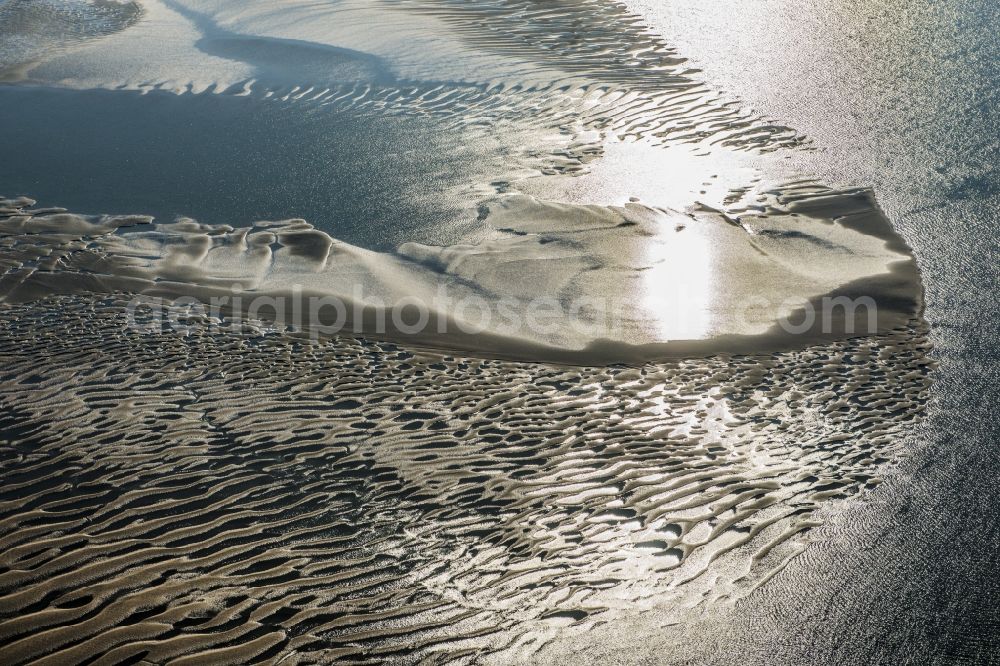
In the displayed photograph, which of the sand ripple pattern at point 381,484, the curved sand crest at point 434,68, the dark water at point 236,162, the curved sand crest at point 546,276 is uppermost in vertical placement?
the curved sand crest at point 434,68

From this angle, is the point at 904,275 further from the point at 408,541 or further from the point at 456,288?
the point at 408,541

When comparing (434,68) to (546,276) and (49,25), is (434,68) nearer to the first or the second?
(546,276)

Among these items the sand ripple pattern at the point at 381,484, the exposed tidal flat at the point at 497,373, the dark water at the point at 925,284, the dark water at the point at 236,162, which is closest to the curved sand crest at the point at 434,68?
the exposed tidal flat at the point at 497,373

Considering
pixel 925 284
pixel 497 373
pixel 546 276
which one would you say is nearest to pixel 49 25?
pixel 546 276

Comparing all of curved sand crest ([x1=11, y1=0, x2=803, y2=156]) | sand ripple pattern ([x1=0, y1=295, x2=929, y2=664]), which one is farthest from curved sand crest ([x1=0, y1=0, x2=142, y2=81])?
sand ripple pattern ([x1=0, y1=295, x2=929, y2=664])

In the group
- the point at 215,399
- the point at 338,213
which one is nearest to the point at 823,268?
the point at 338,213

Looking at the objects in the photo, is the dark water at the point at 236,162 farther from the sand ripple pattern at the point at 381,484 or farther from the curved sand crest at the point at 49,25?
the sand ripple pattern at the point at 381,484

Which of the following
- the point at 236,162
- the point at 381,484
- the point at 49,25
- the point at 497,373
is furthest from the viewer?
the point at 49,25
